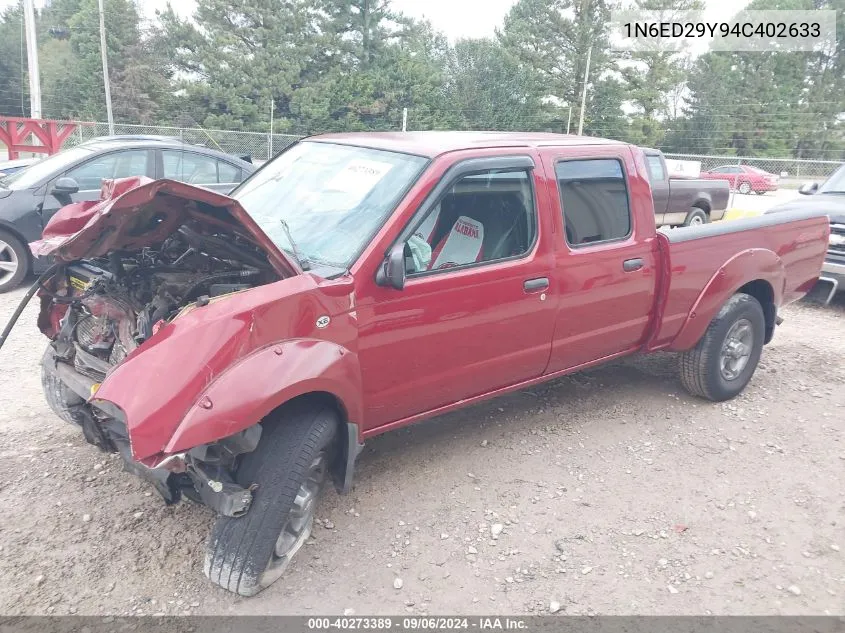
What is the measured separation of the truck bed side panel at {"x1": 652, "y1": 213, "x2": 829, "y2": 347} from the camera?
4.55 metres

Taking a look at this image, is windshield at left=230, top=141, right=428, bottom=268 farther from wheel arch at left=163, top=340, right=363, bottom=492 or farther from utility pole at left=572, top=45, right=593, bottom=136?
utility pole at left=572, top=45, right=593, bottom=136

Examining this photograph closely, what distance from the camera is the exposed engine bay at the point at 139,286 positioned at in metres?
3.14

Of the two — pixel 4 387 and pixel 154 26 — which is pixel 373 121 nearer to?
pixel 154 26

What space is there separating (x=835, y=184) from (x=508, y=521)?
7684mm

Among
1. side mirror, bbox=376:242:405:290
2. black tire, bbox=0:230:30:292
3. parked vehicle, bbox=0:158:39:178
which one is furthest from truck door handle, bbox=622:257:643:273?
parked vehicle, bbox=0:158:39:178

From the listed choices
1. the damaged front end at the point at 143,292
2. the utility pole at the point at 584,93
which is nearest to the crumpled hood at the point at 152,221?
the damaged front end at the point at 143,292

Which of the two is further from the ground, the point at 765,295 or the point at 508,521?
the point at 765,295

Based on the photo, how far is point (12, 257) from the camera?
23.9 feet

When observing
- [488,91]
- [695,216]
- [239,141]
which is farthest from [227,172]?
[488,91]

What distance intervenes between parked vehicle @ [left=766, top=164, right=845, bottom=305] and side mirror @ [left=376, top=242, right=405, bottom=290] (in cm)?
552

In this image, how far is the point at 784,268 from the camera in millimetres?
5219

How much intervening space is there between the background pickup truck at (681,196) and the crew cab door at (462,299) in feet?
30.4

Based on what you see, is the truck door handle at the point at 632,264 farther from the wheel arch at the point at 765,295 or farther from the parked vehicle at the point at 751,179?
the parked vehicle at the point at 751,179

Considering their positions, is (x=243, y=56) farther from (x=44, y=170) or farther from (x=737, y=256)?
(x=737, y=256)
